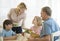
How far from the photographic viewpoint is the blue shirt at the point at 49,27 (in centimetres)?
172

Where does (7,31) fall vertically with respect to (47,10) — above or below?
below

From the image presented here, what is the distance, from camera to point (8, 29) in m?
1.68

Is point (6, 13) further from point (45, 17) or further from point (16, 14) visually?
point (45, 17)

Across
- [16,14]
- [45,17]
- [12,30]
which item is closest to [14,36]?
[12,30]

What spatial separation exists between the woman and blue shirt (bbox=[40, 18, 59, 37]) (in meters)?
0.19

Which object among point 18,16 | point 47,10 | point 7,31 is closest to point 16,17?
point 18,16

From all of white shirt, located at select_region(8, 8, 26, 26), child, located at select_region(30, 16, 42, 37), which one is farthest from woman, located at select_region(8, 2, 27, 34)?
child, located at select_region(30, 16, 42, 37)

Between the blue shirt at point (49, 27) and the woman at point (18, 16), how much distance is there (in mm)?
194

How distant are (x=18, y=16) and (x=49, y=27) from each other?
29 centimetres

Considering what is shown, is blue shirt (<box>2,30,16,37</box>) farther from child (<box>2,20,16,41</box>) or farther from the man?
the man

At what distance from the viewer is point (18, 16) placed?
1698 millimetres

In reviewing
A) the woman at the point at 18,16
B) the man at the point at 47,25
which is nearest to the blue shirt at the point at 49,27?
the man at the point at 47,25

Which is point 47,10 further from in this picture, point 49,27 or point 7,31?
point 7,31

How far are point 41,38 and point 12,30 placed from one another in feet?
0.87
